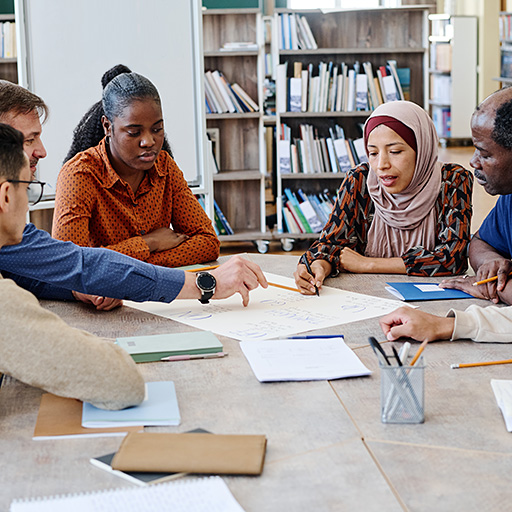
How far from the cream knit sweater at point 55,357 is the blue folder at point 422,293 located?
0.93 meters

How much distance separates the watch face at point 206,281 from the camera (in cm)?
187

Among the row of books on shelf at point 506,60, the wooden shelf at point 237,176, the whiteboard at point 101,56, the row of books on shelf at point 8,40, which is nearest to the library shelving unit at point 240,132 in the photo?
the wooden shelf at point 237,176

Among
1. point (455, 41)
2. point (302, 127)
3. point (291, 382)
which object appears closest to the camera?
point (291, 382)

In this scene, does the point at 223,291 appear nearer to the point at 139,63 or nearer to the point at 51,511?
the point at 51,511

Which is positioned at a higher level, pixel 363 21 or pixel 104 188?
pixel 363 21

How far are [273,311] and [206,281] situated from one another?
0.19m

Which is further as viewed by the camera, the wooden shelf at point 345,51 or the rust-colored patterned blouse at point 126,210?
the wooden shelf at point 345,51

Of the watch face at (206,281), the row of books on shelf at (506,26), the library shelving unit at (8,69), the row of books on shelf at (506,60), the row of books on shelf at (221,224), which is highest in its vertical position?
the row of books on shelf at (506,26)

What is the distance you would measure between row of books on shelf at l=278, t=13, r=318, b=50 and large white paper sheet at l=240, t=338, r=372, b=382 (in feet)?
14.0

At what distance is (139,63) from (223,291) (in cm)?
267

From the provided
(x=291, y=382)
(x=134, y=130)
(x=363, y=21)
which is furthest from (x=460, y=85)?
(x=291, y=382)

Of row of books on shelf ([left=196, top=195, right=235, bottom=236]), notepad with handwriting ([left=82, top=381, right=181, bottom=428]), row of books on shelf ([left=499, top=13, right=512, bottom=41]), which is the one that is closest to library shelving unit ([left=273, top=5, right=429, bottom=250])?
row of books on shelf ([left=196, top=195, right=235, bottom=236])

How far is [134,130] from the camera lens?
2.30 meters

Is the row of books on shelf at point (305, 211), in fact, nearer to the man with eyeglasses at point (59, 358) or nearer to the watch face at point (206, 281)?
the watch face at point (206, 281)
